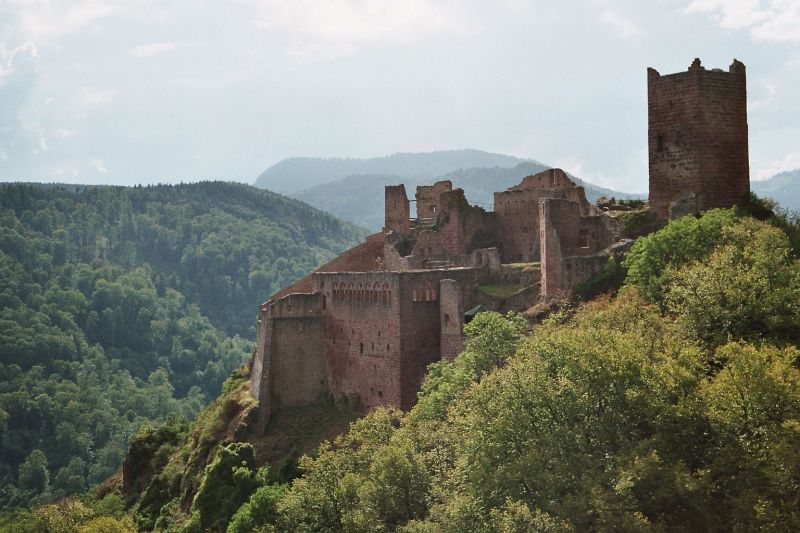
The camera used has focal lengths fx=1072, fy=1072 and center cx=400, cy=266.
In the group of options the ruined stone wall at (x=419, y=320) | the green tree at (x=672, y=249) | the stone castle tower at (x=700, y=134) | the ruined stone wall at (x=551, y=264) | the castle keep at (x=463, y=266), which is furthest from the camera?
the ruined stone wall at (x=419, y=320)

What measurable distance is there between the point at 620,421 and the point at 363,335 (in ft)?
76.9

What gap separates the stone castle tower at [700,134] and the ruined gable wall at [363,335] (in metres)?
13.6

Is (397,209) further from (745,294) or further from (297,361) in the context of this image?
(745,294)

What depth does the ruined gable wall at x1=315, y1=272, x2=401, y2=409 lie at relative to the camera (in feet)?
165

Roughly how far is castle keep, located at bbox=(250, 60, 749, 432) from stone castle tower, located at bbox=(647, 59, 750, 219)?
0.05m

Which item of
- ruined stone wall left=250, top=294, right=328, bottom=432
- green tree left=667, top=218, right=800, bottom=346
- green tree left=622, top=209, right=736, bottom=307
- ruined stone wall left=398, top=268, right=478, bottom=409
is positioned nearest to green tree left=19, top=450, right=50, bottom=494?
ruined stone wall left=250, top=294, right=328, bottom=432

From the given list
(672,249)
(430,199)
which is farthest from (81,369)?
(672,249)

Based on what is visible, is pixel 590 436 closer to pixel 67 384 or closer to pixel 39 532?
pixel 39 532

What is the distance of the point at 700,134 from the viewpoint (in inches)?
1757

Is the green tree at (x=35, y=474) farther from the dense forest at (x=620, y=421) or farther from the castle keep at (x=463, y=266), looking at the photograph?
the dense forest at (x=620, y=421)

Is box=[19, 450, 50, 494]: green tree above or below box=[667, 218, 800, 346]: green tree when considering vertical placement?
below

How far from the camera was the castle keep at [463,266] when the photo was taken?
148 ft

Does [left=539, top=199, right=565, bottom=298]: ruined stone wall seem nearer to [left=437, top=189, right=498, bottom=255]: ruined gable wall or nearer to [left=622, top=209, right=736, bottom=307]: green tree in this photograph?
[left=622, top=209, right=736, bottom=307]: green tree

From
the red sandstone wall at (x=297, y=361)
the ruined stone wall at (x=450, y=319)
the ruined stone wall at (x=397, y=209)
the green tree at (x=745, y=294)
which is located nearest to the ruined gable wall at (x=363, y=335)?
the red sandstone wall at (x=297, y=361)
